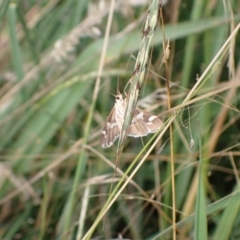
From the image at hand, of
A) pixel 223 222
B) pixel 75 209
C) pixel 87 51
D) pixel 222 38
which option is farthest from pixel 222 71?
pixel 223 222

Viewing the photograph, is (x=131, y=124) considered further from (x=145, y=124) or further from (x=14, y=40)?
(x=14, y=40)

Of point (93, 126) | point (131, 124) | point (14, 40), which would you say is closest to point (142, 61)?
point (131, 124)

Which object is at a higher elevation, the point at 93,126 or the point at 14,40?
the point at 14,40

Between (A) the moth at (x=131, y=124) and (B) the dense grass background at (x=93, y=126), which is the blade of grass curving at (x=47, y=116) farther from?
(A) the moth at (x=131, y=124)

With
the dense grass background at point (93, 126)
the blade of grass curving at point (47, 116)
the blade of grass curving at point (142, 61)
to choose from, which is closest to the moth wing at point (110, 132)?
the blade of grass curving at point (142, 61)

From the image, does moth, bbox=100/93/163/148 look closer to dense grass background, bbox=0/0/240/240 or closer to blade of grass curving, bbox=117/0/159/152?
blade of grass curving, bbox=117/0/159/152

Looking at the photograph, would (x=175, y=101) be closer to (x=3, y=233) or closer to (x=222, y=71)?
(x=222, y=71)

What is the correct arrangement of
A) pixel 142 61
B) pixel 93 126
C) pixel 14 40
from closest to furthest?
pixel 142 61
pixel 14 40
pixel 93 126

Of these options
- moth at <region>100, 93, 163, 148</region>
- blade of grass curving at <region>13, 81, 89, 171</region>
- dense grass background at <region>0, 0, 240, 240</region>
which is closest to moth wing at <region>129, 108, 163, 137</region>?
moth at <region>100, 93, 163, 148</region>
